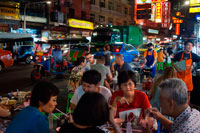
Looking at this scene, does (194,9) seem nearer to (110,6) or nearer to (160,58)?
(160,58)

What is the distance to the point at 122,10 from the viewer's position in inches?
1849

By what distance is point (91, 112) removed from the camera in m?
1.70

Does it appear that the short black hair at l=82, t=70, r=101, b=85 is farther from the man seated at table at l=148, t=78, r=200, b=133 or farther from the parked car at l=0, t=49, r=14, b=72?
the parked car at l=0, t=49, r=14, b=72

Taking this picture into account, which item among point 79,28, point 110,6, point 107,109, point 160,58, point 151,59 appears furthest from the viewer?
point 110,6

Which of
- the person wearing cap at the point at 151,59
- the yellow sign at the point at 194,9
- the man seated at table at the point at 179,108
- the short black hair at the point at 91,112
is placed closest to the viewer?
the short black hair at the point at 91,112

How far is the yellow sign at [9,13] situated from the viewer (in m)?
20.1

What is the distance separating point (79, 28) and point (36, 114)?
31945mm

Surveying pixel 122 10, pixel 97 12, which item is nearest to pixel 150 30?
pixel 122 10

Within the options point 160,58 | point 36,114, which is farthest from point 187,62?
point 160,58

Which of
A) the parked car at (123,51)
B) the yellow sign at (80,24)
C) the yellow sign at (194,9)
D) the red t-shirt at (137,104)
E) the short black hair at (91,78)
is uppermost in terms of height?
the yellow sign at (80,24)

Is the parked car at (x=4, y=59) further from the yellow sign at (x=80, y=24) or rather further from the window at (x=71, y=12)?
the window at (x=71, y=12)

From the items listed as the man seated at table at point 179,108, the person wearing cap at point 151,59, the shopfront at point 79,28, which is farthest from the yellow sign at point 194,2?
the shopfront at point 79,28

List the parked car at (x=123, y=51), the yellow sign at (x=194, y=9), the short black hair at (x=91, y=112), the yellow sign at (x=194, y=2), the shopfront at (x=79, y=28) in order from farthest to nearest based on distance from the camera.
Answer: the shopfront at (x=79, y=28)
the yellow sign at (x=194, y=9)
the yellow sign at (x=194, y=2)
the parked car at (x=123, y=51)
the short black hair at (x=91, y=112)

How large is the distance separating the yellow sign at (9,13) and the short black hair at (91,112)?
70.1 ft
